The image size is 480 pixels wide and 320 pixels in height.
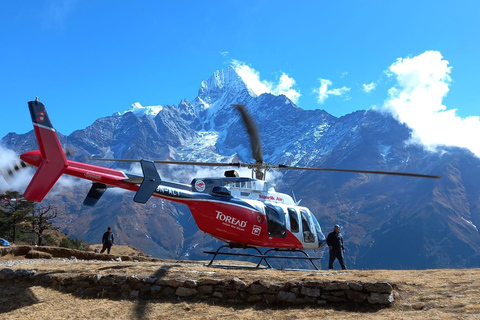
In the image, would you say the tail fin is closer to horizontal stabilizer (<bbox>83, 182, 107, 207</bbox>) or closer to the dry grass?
horizontal stabilizer (<bbox>83, 182, 107, 207</bbox>)

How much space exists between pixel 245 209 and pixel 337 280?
20.9ft

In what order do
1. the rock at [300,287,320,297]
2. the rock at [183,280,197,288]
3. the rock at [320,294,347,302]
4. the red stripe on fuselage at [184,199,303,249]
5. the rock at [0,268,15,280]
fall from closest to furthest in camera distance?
the rock at [320,294,347,302], the rock at [300,287,320,297], the rock at [183,280,197,288], the rock at [0,268,15,280], the red stripe on fuselage at [184,199,303,249]

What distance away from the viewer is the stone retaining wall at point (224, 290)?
37.1ft

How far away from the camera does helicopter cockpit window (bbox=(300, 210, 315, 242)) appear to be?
63.9 feet

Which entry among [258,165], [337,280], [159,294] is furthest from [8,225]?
[337,280]

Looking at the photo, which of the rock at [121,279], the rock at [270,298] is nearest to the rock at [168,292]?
the rock at [121,279]

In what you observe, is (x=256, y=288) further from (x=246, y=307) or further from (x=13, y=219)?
(x=13, y=219)

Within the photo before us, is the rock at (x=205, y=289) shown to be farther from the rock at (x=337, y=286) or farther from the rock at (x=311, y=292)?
the rock at (x=337, y=286)

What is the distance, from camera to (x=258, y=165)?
1941 centimetres

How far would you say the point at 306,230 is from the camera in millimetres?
19562

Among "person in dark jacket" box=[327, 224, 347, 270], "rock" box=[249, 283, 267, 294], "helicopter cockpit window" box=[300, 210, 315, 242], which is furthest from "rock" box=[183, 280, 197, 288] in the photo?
"person in dark jacket" box=[327, 224, 347, 270]

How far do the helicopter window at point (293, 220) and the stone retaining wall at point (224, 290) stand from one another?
7.16 metres

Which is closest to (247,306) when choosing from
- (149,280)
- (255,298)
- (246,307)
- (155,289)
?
(246,307)

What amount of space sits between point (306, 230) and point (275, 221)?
1868 mm
